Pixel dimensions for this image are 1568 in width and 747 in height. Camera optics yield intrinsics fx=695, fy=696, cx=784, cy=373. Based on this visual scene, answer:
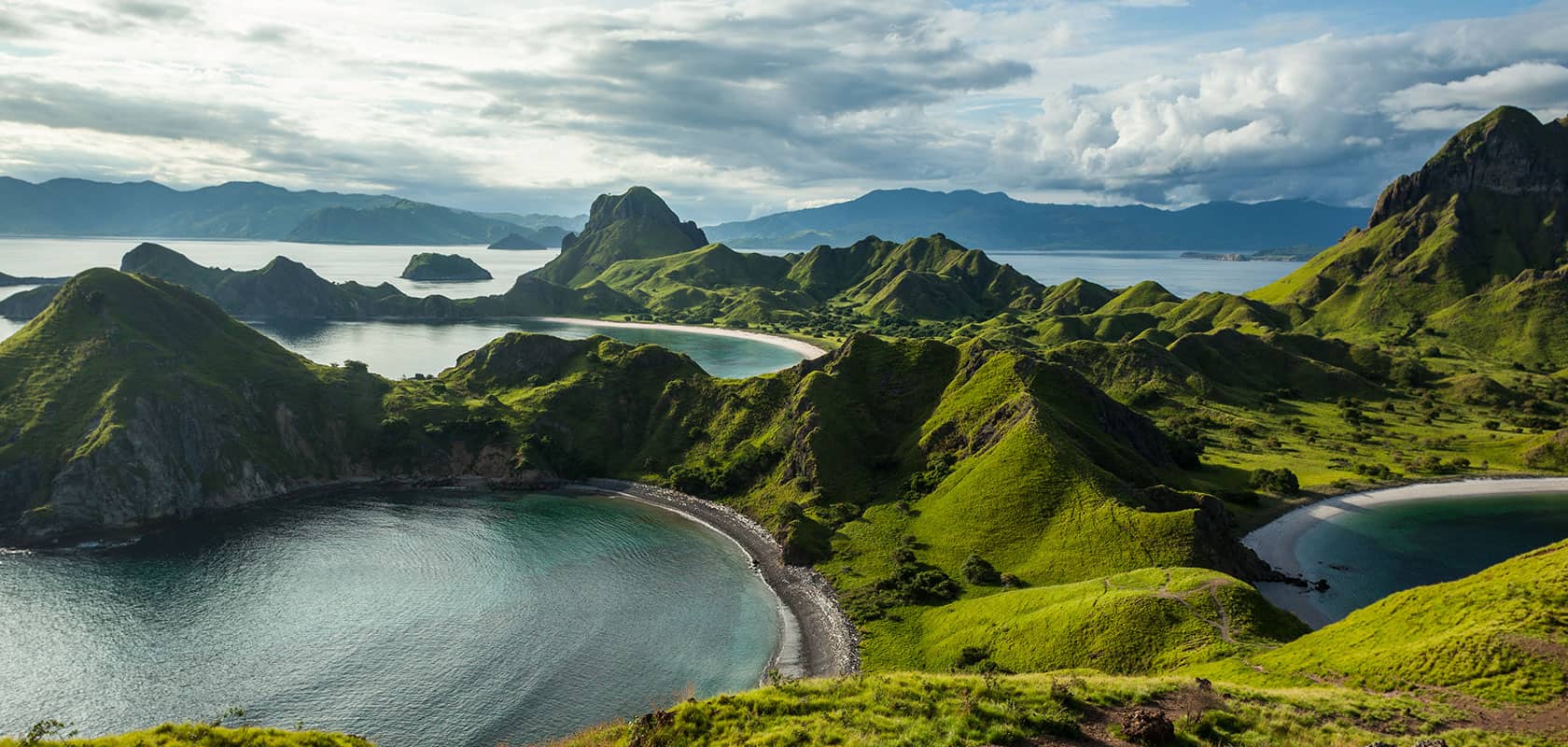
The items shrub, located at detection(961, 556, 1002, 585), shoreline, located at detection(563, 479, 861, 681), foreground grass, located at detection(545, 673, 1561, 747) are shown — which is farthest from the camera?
shrub, located at detection(961, 556, 1002, 585)

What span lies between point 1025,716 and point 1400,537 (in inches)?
4775

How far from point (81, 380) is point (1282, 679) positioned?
7233 inches

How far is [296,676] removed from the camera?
74.4m

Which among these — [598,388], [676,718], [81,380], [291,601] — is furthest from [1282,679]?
[81,380]

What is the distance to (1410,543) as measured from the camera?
112125 mm

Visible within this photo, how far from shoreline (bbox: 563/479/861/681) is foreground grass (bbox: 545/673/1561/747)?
32111 mm

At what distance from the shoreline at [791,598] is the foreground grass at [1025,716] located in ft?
105

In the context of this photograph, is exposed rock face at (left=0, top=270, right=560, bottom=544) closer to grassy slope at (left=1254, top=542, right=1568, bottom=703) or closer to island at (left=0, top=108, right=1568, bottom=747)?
island at (left=0, top=108, right=1568, bottom=747)

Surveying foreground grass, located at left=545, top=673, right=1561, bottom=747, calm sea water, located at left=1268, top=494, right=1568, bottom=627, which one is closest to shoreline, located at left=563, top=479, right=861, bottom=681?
foreground grass, located at left=545, top=673, right=1561, bottom=747

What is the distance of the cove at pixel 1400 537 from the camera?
95938 mm

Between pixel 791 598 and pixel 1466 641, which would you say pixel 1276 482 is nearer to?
pixel 791 598

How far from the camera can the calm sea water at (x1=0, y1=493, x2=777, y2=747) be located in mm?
69688

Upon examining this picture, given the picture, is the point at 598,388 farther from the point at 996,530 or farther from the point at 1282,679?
the point at 1282,679

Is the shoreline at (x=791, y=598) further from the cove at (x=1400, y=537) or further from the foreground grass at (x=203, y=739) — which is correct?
the cove at (x=1400, y=537)
